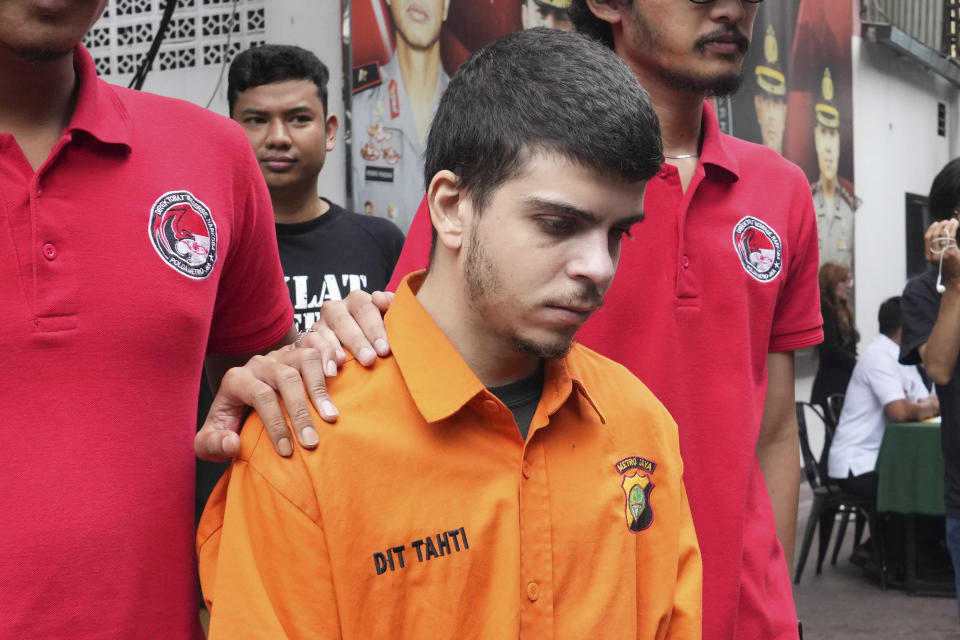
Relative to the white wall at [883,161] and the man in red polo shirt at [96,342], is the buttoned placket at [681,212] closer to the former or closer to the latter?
the man in red polo shirt at [96,342]

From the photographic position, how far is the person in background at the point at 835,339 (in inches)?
369

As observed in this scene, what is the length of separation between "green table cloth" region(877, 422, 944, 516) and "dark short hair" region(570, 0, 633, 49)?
5507 millimetres

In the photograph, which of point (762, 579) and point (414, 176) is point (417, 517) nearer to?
point (762, 579)

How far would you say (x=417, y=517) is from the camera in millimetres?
A: 1472

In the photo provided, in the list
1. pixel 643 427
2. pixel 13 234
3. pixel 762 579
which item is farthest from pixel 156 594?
pixel 762 579

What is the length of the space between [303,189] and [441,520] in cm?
234

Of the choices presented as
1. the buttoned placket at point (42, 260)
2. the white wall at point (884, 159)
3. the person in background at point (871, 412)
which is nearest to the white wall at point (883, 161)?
the white wall at point (884, 159)

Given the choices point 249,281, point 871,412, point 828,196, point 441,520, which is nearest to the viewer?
point 441,520

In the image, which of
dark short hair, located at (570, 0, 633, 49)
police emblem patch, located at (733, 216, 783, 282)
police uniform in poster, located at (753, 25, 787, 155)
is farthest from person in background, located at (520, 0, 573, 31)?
police emblem patch, located at (733, 216, 783, 282)

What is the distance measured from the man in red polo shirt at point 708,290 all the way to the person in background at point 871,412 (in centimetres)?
548

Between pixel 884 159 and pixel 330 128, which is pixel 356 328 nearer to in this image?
pixel 330 128

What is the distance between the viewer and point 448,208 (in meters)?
1.65

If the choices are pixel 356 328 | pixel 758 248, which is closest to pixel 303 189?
pixel 758 248

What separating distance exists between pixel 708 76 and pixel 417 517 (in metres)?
1.03
